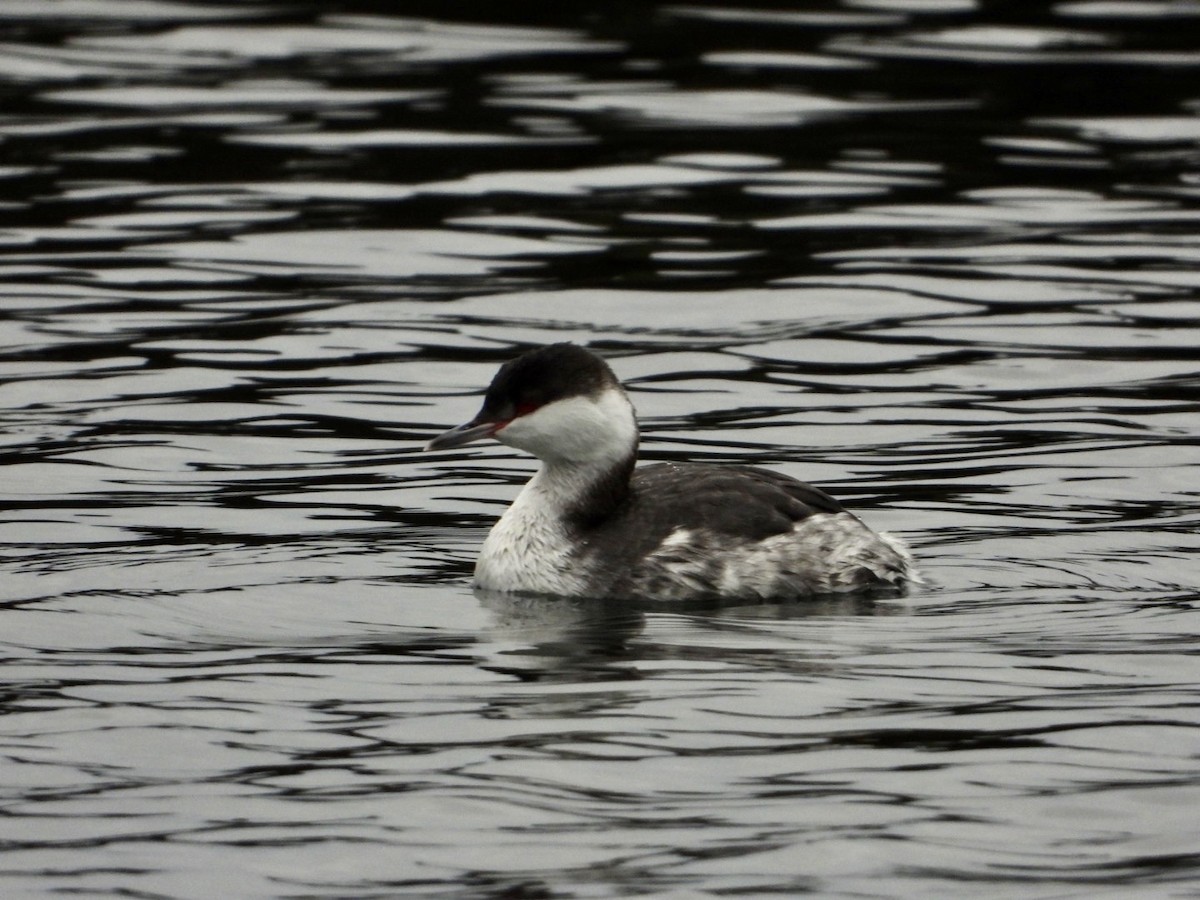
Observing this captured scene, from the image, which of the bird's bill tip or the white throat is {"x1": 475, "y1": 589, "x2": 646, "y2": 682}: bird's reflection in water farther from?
the bird's bill tip

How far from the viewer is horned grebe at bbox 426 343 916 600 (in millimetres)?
9570

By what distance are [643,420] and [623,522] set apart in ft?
10.4

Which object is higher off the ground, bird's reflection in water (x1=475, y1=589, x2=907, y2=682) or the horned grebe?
the horned grebe

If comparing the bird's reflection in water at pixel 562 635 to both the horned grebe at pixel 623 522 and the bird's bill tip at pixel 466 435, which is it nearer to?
the horned grebe at pixel 623 522

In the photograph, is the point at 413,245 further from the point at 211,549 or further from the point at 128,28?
the point at 128,28

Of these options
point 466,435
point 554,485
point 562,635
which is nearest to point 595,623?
point 562,635

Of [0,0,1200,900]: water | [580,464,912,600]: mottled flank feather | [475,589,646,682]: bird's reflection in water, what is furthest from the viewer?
[580,464,912,600]: mottled flank feather

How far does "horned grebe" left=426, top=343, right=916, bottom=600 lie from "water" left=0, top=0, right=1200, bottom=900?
20 cm

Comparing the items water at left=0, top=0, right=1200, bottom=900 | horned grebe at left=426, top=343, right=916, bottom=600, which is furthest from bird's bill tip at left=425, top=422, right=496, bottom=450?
water at left=0, top=0, right=1200, bottom=900

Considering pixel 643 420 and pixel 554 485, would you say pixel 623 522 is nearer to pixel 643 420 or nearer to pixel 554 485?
pixel 554 485

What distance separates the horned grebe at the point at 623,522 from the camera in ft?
31.4

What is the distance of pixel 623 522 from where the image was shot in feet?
32.2

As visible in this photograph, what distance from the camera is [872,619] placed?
912cm

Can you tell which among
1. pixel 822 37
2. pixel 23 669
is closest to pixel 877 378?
pixel 23 669
